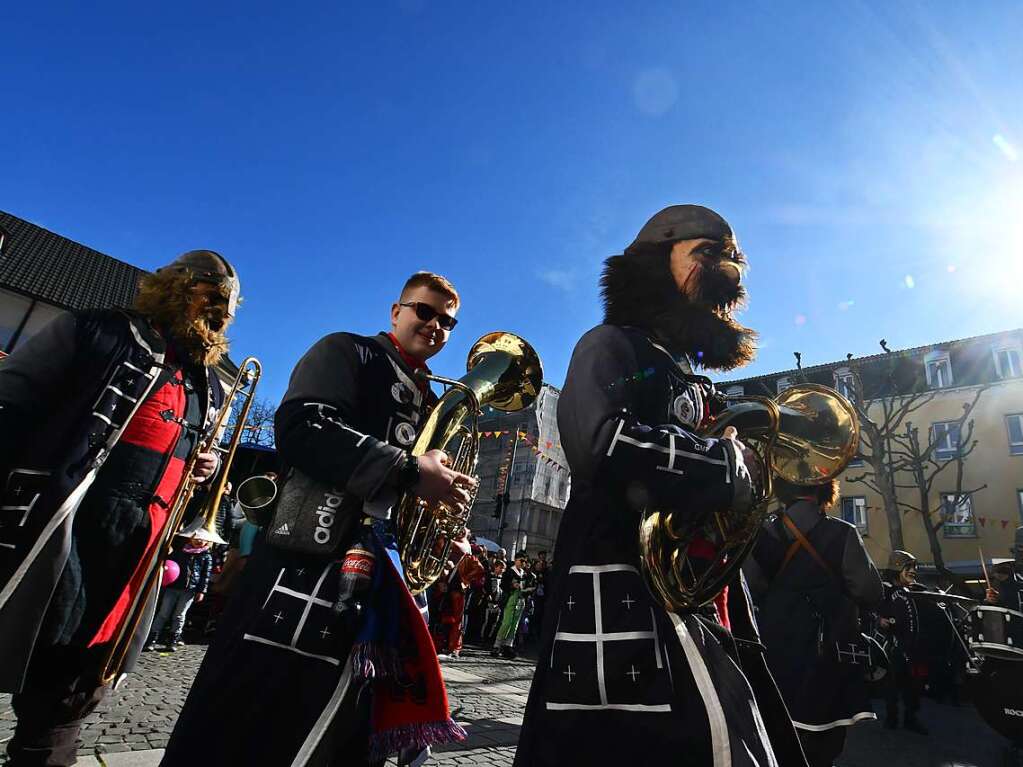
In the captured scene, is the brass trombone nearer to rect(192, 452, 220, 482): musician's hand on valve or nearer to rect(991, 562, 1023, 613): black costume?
rect(192, 452, 220, 482): musician's hand on valve

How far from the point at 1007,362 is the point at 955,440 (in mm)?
4303

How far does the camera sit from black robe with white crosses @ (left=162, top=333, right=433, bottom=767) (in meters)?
1.66

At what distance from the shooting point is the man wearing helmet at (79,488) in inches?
77.9

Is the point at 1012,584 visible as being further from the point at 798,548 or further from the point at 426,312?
the point at 426,312

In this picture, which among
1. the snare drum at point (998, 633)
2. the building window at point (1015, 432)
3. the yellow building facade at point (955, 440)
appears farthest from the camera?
the building window at point (1015, 432)

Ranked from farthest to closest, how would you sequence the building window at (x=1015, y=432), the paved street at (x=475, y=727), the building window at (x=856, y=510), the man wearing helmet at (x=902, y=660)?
the building window at (x=856, y=510), the building window at (x=1015, y=432), the man wearing helmet at (x=902, y=660), the paved street at (x=475, y=727)

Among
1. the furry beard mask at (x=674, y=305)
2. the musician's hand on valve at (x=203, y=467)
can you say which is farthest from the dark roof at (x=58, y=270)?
the furry beard mask at (x=674, y=305)

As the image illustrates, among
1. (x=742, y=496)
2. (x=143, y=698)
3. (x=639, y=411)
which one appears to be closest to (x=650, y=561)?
(x=742, y=496)

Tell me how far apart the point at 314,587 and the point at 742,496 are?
132 centimetres

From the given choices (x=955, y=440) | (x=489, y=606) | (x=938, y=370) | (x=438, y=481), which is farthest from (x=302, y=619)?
(x=938, y=370)

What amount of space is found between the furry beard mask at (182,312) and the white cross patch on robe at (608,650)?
211 cm

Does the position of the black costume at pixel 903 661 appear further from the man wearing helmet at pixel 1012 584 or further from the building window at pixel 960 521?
the building window at pixel 960 521

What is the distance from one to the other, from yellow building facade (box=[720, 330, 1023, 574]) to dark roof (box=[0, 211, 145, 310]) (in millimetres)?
35212

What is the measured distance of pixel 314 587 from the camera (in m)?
1.85
